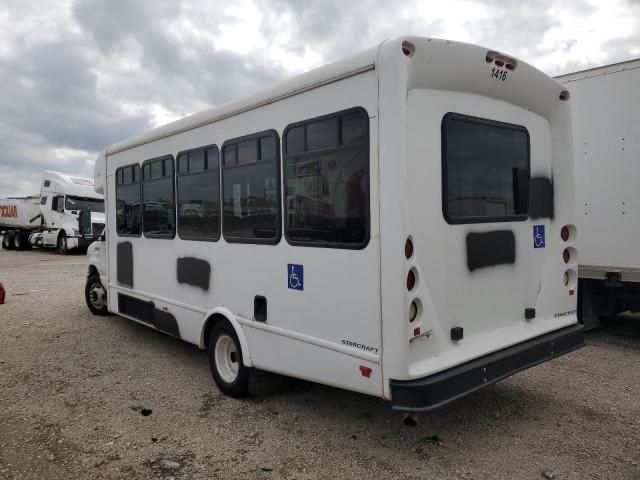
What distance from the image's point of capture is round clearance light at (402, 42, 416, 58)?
3100 mm

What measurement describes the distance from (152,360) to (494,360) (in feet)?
12.8

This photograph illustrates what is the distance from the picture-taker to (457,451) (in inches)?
139

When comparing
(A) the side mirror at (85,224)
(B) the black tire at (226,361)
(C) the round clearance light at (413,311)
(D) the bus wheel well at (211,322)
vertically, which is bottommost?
(B) the black tire at (226,361)

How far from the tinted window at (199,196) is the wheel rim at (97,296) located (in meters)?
3.49

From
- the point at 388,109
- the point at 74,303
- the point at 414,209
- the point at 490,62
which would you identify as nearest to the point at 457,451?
the point at 414,209

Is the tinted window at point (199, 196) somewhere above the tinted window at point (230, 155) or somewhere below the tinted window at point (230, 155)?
below

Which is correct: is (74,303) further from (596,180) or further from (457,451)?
(596,180)

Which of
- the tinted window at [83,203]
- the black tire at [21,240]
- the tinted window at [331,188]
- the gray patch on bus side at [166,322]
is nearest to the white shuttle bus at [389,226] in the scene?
the tinted window at [331,188]

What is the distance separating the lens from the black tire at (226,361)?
445cm

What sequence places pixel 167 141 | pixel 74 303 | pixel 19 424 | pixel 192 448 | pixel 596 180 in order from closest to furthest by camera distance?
1. pixel 192 448
2. pixel 19 424
3. pixel 167 141
4. pixel 596 180
5. pixel 74 303

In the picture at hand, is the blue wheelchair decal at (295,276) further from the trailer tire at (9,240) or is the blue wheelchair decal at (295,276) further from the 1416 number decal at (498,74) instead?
the trailer tire at (9,240)

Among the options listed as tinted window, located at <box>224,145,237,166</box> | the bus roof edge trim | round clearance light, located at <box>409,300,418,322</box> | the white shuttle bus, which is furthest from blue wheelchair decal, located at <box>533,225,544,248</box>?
tinted window, located at <box>224,145,237,166</box>

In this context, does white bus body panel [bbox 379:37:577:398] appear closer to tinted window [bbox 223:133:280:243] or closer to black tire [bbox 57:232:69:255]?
tinted window [bbox 223:133:280:243]

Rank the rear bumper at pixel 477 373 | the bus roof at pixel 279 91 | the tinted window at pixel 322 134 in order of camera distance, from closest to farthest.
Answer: the rear bumper at pixel 477 373 → the bus roof at pixel 279 91 → the tinted window at pixel 322 134
